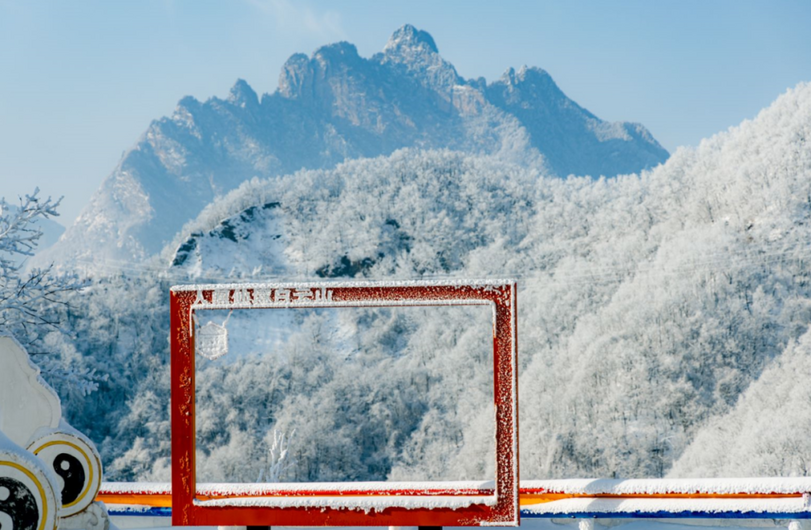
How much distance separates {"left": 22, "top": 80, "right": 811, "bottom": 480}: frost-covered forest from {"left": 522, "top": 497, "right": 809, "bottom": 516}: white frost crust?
110 ft

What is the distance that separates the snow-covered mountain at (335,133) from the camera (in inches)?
6097

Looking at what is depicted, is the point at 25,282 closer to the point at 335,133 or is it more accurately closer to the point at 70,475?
the point at 70,475

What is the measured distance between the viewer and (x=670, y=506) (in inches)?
156

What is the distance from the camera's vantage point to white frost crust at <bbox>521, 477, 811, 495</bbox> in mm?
3869

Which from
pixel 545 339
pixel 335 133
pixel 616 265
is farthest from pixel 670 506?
pixel 335 133

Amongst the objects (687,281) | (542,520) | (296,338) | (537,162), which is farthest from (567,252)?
(537,162)

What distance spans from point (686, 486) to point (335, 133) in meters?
180

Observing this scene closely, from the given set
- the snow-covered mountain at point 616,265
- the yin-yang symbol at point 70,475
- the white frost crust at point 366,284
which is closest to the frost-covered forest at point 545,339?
the snow-covered mountain at point 616,265

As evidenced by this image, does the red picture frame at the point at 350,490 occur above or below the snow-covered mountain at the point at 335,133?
below

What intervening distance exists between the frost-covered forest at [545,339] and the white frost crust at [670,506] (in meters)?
33.6

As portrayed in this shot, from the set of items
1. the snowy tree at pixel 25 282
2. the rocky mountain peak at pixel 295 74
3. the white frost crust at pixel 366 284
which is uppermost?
the rocky mountain peak at pixel 295 74

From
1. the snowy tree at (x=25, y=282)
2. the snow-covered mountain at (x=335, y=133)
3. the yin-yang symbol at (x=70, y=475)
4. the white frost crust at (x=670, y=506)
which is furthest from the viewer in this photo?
the snow-covered mountain at (x=335, y=133)

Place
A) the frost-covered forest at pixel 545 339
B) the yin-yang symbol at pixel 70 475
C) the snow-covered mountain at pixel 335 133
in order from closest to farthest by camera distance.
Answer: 1. the yin-yang symbol at pixel 70 475
2. the frost-covered forest at pixel 545 339
3. the snow-covered mountain at pixel 335 133

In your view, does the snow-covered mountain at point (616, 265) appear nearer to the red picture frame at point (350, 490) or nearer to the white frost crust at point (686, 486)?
the white frost crust at point (686, 486)
